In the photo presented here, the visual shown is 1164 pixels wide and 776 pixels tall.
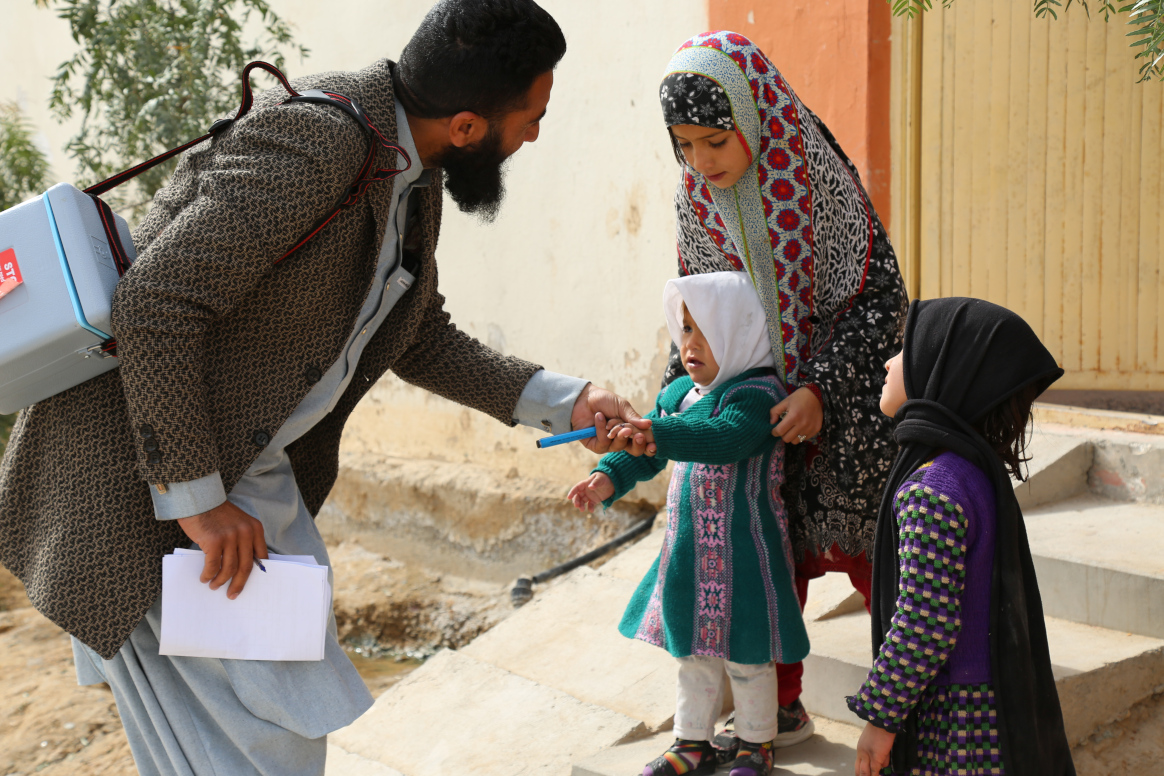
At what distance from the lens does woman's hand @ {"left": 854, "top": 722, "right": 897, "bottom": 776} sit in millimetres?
1854

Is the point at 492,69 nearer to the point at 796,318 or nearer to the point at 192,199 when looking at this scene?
the point at 192,199

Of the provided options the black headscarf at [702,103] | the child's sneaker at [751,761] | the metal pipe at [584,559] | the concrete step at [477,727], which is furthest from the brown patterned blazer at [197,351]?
the metal pipe at [584,559]

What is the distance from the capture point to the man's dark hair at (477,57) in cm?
183

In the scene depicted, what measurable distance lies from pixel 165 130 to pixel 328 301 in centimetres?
327

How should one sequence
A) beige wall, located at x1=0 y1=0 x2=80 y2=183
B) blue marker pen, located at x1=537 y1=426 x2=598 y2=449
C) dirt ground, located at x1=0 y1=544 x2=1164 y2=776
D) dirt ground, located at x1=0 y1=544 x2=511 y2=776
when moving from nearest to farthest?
blue marker pen, located at x1=537 y1=426 x2=598 y2=449 → dirt ground, located at x1=0 y1=544 x2=1164 y2=776 → dirt ground, located at x1=0 y1=544 x2=511 y2=776 → beige wall, located at x1=0 y1=0 x2=80 y2=183

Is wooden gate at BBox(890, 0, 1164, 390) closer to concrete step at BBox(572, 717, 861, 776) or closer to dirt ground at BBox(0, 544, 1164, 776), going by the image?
dirt ground at BBox(0, 544, 1164, 776)

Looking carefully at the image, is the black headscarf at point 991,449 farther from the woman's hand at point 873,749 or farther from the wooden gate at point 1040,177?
the wooden gate at point 1040,177

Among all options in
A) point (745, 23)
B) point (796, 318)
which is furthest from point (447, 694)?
point (745, 23)

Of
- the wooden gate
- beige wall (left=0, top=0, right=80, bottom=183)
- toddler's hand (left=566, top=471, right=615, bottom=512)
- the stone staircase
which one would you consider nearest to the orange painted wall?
the wooden gate

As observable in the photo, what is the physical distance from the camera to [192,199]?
1774 millimetres

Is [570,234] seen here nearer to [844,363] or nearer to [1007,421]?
[844,363]

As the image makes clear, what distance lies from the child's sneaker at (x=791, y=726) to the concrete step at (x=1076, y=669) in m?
0.19

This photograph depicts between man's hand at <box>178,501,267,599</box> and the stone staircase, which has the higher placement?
man's hand at <box>178,501,267,599</box>

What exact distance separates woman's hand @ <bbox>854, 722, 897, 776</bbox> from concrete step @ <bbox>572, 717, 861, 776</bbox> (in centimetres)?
67
